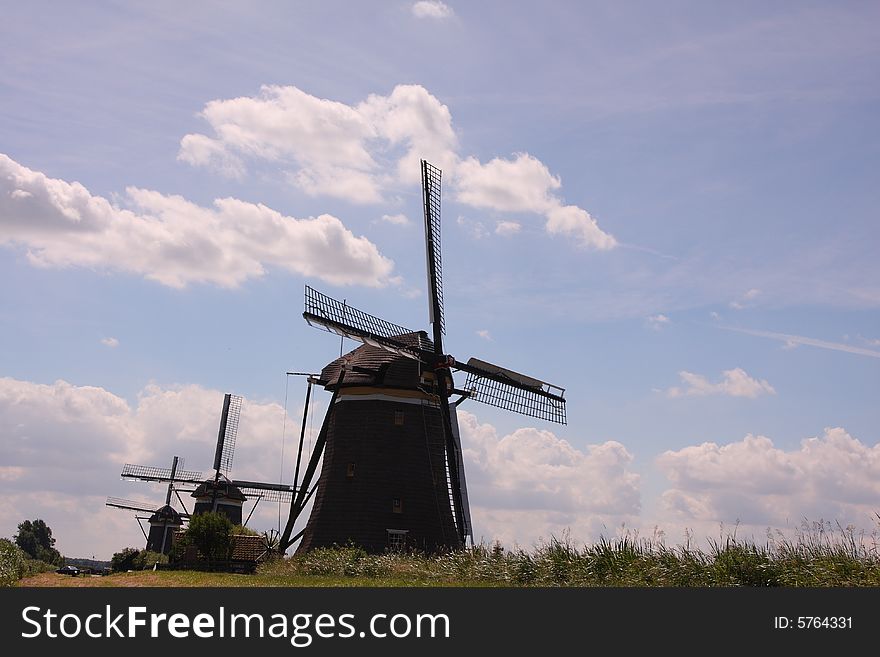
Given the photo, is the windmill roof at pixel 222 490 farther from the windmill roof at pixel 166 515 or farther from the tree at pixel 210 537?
the tree at pixel 210 537

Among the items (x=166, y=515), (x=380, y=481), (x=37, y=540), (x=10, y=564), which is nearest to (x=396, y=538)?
(x=380, y=481)

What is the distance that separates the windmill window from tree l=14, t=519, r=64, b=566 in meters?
65.2

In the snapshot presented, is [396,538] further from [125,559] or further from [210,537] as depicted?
[125,559]

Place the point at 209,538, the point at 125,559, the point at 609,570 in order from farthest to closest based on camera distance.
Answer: the point at 125,559 → the point at 209,538 → the point at 609,570

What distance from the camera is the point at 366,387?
1533 inches

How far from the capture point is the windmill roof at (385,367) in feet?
127

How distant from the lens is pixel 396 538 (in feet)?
122

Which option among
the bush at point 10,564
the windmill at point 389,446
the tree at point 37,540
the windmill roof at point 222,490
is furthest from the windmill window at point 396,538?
the tree at point 37,540

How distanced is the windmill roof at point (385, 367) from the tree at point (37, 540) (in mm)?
64375

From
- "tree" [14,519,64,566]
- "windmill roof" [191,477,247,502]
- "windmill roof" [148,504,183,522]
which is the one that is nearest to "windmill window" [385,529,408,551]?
"windmill roof" [191,477,247,502]

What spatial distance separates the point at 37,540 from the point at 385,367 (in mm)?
76862

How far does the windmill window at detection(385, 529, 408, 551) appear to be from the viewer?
36787mm
